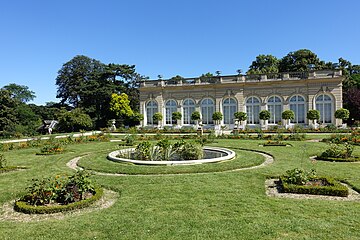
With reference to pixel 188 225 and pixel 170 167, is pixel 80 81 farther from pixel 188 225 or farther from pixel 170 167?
pixel 188 225

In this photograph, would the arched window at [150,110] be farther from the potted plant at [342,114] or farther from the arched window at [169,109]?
the potted plant at [342,114]

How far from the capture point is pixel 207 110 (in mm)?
35500

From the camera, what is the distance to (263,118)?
30.6 metres

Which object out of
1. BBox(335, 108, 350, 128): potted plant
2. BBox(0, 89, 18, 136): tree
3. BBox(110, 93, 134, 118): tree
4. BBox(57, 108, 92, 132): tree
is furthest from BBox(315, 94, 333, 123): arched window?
BBox(0, 89, 18, 136): tree

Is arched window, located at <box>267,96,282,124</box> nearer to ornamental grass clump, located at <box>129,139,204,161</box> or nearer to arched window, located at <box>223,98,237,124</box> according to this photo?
arched window, located at <box>223,98,237,124</box>

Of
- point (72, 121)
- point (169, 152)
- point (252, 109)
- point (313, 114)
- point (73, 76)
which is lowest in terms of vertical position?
point (169, 152)

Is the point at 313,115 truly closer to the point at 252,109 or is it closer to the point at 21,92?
the point at 252,109

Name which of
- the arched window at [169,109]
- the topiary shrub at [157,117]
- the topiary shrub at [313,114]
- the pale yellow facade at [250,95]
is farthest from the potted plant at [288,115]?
the topiary shrub at [157,117]

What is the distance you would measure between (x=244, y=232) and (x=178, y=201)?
2050mm

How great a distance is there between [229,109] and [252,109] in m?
2.79

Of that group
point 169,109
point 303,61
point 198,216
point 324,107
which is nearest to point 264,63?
point 303,61

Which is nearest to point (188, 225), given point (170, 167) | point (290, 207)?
point (290, 207)

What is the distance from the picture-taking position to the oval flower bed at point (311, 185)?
6.71 metres

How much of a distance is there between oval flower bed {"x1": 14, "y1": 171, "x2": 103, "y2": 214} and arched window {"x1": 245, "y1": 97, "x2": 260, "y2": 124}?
28820 millimetres
